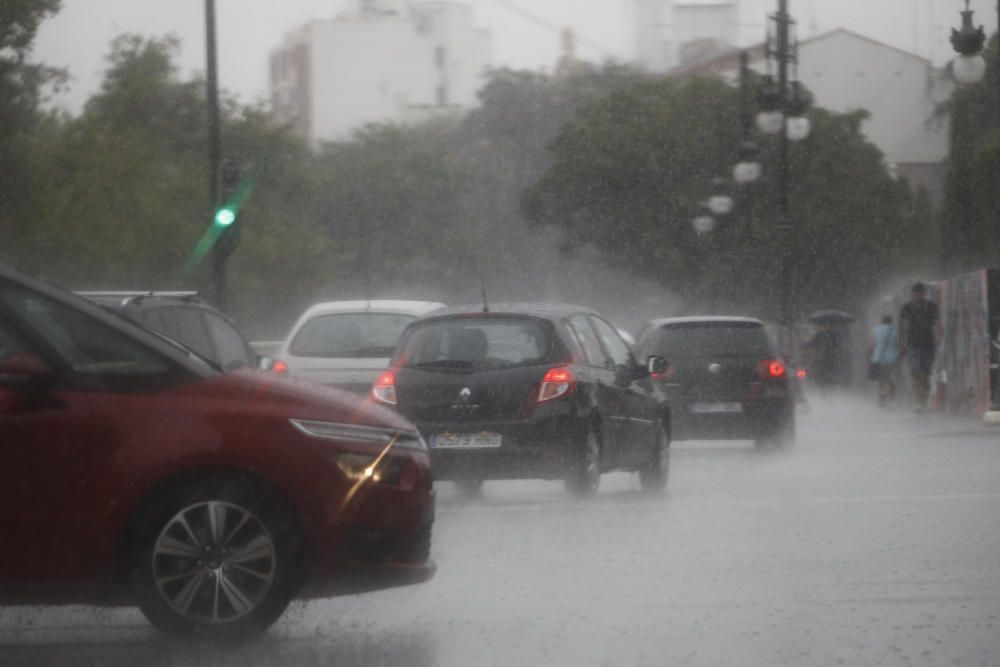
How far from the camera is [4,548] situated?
8.23 m

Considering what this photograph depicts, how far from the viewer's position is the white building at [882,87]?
98.9 metres

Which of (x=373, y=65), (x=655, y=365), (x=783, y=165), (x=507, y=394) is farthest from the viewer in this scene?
(x=373, y=65)

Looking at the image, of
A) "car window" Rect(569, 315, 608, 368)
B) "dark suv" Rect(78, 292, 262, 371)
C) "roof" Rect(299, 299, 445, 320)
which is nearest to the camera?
"dark suv" Rect(78, 292, 262, 371)

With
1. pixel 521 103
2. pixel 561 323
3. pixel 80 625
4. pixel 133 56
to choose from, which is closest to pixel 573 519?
pixel 561 323

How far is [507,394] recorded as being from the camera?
15.8 metres

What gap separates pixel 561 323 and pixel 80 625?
7.21 meters

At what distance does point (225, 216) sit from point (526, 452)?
1142 centimetres

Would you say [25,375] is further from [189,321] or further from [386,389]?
[386,389]

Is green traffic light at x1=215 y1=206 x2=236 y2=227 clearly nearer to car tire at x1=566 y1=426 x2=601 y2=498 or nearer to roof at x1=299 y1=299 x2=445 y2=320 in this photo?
roof at x1=299 y1=299 x2=445 y2=320

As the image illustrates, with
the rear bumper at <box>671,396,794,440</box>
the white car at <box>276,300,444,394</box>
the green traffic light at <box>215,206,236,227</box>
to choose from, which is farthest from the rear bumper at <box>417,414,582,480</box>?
the green traffic light at <box>215,206,236,227</box>

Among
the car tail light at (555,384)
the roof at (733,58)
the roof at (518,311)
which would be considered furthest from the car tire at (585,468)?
the roof at (733,58)

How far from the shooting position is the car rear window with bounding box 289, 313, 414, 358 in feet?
68.2

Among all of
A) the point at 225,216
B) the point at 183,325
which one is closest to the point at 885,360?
the point at 225,216

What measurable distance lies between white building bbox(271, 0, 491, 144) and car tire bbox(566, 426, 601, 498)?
410 feet
